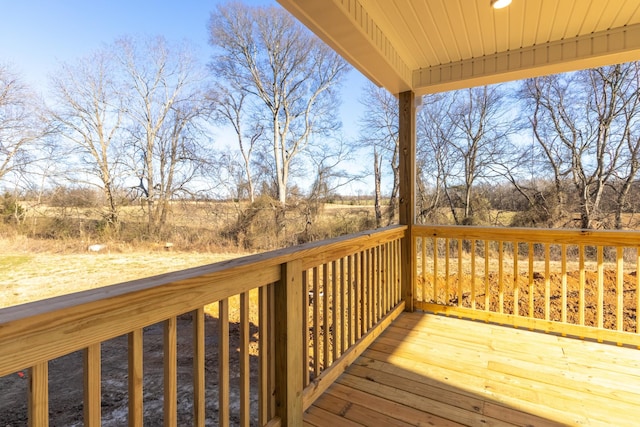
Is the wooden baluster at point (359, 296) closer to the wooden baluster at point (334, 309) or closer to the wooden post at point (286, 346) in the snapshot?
the wooden baluster at point (334, 309)

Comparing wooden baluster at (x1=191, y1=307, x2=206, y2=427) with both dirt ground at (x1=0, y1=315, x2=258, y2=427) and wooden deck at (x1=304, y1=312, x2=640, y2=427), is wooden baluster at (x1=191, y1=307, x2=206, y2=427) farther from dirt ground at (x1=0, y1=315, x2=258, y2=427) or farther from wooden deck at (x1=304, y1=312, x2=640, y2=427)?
dirt ground at (x1=0, y1=315, x2=258, y2=427)

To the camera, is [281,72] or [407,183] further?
[281,72]

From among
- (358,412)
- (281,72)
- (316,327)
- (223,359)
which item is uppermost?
(281,72)

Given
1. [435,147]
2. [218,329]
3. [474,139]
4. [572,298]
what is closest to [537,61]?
[218,329]

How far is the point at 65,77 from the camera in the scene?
7578mm

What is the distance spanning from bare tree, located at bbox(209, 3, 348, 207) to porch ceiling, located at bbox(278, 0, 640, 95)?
7.35 meters

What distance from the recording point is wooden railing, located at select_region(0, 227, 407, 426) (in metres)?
0.62

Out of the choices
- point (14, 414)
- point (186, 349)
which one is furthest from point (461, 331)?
point (14, 414)

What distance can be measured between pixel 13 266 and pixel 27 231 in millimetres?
776

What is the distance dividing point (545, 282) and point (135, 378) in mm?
2836

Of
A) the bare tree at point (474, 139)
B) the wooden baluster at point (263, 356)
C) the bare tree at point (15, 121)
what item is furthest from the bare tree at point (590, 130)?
the bare tree at point (15, 121)

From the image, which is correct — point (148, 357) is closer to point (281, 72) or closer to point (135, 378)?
point (135, 378)

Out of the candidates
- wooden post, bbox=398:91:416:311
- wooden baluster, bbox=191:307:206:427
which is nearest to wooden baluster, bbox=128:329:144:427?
wooden baluster, bbox=191:307:206:427

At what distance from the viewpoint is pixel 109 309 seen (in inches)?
28.4
